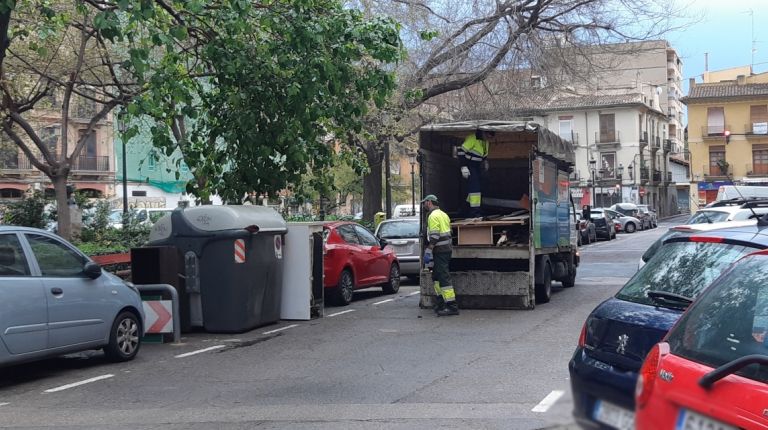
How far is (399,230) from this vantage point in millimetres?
18609

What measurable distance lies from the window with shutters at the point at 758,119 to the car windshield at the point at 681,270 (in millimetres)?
63016

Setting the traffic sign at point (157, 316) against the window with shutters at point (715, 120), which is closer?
the traffic sign at point (157, 316)

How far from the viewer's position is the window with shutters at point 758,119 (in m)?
62.8

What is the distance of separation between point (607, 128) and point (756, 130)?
12.0 m

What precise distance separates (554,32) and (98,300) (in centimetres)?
1533

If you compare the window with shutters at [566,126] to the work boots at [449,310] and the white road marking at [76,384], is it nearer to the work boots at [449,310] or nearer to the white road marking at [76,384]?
the work boots at [449,310]

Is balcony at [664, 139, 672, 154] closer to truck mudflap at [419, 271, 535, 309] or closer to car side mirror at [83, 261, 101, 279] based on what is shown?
truck mudflap at [419, 271, 535, 309]

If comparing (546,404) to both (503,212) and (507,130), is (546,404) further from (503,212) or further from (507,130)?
(503,212)

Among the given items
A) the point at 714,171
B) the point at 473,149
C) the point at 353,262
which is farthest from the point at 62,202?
the point at 714,171

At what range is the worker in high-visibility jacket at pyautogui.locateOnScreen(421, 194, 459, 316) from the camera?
41.2 feet

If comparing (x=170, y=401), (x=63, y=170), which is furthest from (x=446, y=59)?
(x=170, y=401)

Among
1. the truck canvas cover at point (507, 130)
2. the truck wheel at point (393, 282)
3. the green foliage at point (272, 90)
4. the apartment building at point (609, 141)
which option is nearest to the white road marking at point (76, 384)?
the green foliage at point (272, 90)

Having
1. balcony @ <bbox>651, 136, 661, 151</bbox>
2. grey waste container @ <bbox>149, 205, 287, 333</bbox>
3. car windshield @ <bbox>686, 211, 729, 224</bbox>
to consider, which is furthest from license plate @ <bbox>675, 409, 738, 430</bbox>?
balcony @ <bbox>651, 136, 661, 151</bbox>

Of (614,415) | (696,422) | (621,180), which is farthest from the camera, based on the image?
(621,180)
